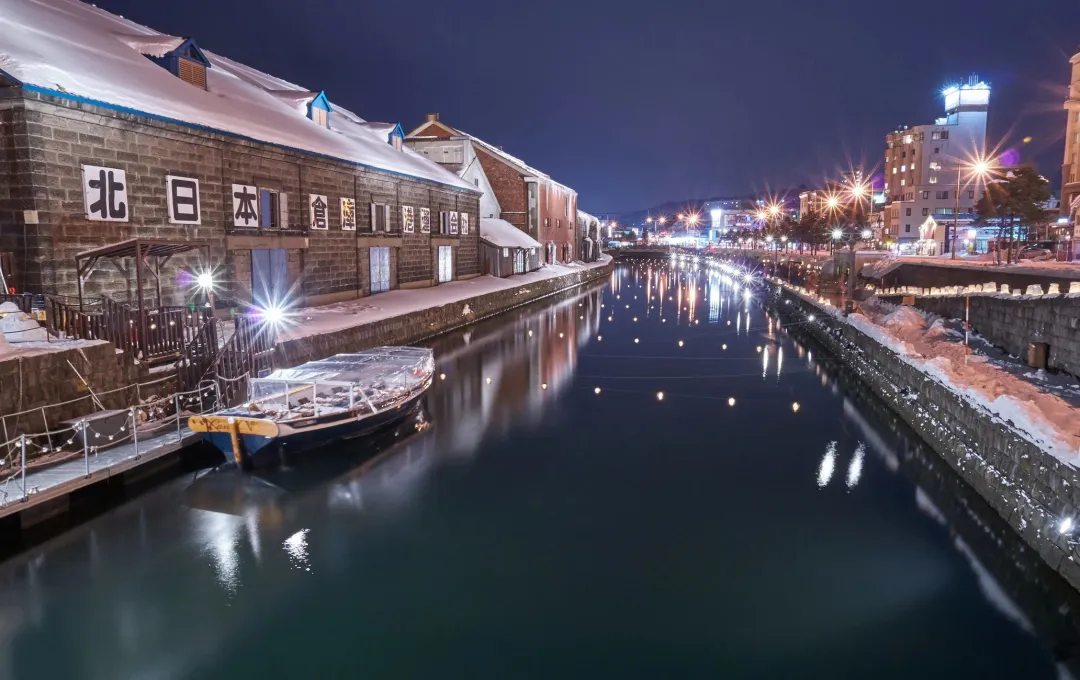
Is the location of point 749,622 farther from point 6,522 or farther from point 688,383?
point 688,383

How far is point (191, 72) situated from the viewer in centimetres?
2495

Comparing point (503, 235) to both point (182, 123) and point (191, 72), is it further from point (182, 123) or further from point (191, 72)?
→ point (182, 123)

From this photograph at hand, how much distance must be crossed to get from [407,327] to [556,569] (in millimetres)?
19528

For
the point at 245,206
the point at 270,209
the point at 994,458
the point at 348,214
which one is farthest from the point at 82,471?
the point at 348,214

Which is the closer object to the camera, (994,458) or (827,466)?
(994,458)

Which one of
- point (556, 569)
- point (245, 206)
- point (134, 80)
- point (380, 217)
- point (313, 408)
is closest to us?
point (556, 569)

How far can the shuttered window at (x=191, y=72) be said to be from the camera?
2452 cm

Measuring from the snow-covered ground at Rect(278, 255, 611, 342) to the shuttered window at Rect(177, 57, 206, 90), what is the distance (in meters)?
8.77

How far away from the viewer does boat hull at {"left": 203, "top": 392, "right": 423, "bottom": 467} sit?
1430cm

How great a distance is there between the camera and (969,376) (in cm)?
1662

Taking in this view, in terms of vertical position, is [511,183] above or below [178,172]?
above

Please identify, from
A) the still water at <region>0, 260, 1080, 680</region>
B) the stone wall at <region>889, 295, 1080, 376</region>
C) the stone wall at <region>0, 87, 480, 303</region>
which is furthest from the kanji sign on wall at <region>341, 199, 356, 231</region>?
the stone wall at <region>889, 295, 1080, 376</region>

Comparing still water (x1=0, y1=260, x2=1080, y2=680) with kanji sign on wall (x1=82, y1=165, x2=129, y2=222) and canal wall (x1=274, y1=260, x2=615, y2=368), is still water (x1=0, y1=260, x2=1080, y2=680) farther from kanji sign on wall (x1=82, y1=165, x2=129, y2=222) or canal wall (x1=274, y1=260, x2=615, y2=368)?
kanji sign on wall (x1=82, y1=165, x2=129, y2=222)

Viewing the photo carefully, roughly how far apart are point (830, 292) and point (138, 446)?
41926 mm
